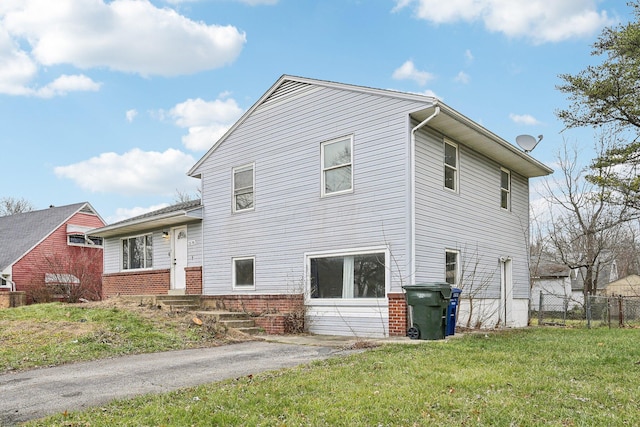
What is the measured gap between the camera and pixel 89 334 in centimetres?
1036

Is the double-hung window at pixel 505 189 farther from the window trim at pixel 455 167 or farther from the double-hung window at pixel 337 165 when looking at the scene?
the double-hung window at pixel 337 165

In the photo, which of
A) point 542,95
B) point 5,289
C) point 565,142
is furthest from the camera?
point 5,289

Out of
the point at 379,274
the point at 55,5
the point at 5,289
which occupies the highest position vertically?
the point at 55,5

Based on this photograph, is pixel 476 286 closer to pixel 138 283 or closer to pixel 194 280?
pixel 194 280

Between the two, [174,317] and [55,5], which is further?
[174,317]

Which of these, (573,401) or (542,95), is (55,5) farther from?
(542,95)

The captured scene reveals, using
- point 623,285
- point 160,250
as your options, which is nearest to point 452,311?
point 160,250

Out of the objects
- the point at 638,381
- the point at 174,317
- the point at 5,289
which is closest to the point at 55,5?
the point at 174,317

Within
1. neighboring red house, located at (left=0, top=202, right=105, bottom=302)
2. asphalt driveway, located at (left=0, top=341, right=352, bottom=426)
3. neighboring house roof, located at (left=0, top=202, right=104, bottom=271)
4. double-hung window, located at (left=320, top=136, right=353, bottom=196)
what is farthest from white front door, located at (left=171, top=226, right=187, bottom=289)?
neighboring house roof, located at (left=0, top=202, right=104, bottom=271)

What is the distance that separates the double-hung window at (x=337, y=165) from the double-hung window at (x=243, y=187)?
2683 mm

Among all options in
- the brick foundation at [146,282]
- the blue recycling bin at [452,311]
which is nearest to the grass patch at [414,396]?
the blue recycling bin at [452,311]

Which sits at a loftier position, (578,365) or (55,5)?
(55,5)

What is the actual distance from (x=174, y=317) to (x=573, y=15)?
1318 cm

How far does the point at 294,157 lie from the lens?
536 inches
